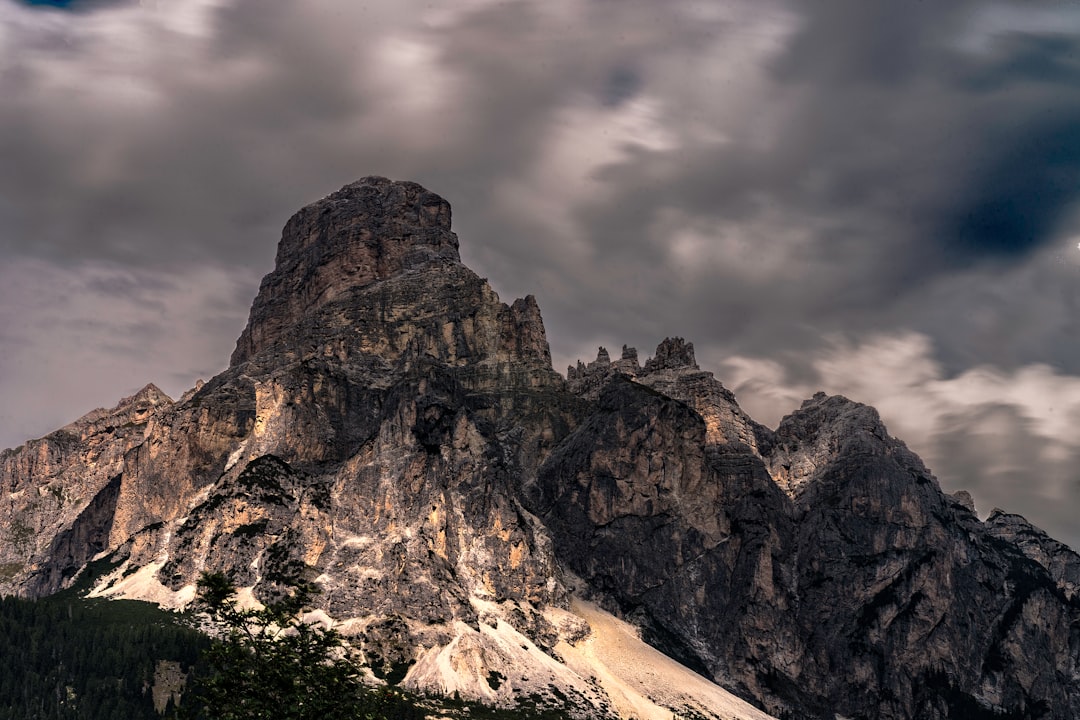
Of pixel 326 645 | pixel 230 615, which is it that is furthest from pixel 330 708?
pixel 230 615

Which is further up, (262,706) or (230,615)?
(230,615)

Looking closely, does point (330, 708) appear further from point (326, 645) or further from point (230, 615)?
point (230, 615)

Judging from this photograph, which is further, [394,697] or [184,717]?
[394,697]

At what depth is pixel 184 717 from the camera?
6400cm

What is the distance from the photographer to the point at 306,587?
66.0 meters

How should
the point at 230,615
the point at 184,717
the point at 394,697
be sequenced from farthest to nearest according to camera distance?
the point at 394,697, the point at 230,615, the point at 184,717

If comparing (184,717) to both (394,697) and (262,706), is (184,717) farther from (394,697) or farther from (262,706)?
(394,697)

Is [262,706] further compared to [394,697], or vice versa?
[394,697]

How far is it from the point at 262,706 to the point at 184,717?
524 cm

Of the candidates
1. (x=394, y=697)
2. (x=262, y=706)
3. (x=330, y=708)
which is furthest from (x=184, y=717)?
(x=394, y=697)

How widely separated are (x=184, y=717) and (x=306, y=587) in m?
10.9

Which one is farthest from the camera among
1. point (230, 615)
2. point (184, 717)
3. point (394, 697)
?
point (394, 697)

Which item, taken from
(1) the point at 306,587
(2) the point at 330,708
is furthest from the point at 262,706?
(1) the point at 306,587

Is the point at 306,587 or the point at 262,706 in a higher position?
the point at 306,587
